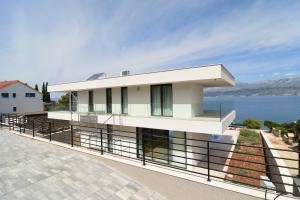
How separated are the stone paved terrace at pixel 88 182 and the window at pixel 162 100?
219 inches

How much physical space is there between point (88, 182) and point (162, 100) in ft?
23.9

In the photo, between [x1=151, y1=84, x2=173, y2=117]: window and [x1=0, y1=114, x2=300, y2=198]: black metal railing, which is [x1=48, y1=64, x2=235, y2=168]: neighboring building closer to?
[x1=151, y1=84, x2=173, y2=117]: window

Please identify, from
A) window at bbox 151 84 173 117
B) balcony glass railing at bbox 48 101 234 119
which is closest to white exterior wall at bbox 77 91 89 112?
balcony glass railing at bbox 48 101 234 119

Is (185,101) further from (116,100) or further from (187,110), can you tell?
(116,100)

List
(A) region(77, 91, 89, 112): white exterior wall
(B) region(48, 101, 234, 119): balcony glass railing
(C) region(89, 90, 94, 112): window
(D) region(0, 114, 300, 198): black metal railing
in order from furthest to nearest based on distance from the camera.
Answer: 1. (A) region(77, 91, 89, 112): white exterior wall
2. (C) region(89, 90, 94, 112): window
3. (B) region(48, 101, 234, 119): balcony glass railing
4. (D) region(0, 114, 300, 198): black metal railing

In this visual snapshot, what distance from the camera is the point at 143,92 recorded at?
12.0 m

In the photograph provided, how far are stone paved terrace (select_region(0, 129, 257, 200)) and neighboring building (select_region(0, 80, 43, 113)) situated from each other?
29.3 meters

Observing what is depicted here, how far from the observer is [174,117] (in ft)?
34.6

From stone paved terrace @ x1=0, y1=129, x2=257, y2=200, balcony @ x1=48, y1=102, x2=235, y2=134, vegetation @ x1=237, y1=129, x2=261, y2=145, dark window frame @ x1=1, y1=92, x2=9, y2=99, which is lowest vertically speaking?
vegetation @ x1=237, y1=129, x2=261, y2=145

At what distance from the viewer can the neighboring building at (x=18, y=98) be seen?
29.6 metres

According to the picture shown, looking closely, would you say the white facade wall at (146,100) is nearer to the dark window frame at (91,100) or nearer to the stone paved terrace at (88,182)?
the dark window frame at (91,100)

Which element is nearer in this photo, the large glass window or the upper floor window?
the large glass window

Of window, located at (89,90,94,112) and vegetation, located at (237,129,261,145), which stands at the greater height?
window, located at (89,90,94,112)

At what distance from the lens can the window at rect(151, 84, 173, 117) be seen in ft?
35.9
